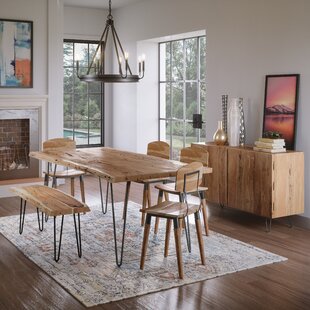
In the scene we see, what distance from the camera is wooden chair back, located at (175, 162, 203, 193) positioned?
14.1ft

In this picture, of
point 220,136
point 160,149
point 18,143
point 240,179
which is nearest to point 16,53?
point 18,143

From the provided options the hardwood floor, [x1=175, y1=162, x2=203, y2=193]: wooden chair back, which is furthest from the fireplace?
[x1=175, y1=162, x2=203, y2=193]: wooden chair back

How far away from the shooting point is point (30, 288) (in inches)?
159

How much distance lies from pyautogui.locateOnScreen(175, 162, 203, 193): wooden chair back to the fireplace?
400 centimetres

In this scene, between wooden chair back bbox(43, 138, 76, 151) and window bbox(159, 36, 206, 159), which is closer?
wooden chair back bbox(43, 138, 76, 151)

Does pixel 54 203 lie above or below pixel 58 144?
below

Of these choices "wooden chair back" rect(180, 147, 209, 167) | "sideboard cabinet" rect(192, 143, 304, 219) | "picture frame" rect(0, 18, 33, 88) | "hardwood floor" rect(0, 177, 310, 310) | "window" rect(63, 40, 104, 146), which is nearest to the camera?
"hardwood floor" rect(0, 177, 310, 310)

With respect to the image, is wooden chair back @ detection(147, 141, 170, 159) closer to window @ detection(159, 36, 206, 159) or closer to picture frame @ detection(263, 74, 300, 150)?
picture frame @ detection(263, 74, 300, 150)

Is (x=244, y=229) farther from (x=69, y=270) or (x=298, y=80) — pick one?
(x=69, y=270)

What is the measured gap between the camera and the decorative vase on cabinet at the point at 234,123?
244 inches

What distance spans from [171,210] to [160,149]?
188cm

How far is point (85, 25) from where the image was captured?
913 cm

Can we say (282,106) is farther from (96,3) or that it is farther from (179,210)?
(96,3)

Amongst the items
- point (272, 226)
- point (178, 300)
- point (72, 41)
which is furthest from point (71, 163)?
point (72, 41)
